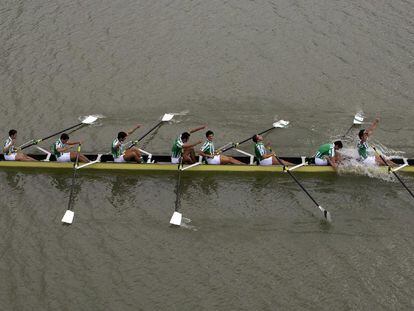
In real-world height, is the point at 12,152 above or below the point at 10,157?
above

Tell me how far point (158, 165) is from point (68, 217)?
2998 millimetres

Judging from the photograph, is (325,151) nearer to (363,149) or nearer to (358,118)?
(363,149)

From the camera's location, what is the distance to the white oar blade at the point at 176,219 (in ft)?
46.5

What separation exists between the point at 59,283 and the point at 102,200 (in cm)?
307

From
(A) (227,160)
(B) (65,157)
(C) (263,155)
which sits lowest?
(B) (65,157)

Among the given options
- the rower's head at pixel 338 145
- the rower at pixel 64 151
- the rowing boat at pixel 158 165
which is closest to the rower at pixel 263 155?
the rowing boat at pixel 158 165

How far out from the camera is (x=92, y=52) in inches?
851

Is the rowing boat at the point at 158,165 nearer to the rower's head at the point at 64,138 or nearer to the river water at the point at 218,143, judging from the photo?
the river water at the point at 218,143

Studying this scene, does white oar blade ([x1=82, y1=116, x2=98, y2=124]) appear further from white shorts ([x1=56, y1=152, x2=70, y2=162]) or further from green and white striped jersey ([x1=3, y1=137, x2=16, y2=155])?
green and white striped jersey ([x1=3, y1=137, x2=16, y2=155])

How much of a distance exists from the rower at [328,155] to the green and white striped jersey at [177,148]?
12.7 feet

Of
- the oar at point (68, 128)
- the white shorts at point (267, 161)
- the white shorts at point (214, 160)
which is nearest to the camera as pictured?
the white shorts at point (267, 161)

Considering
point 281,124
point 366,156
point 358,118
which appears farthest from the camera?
point 281,124

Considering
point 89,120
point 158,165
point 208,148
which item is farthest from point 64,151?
point 208,148

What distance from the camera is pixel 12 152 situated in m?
16.3
